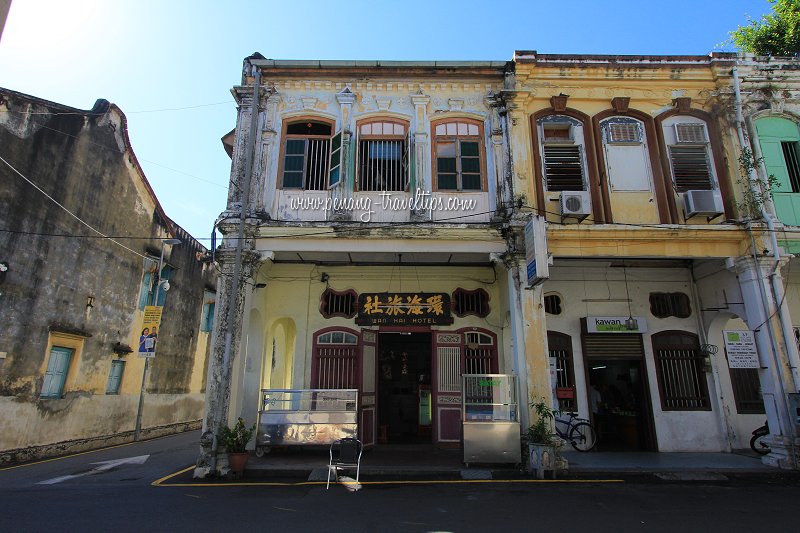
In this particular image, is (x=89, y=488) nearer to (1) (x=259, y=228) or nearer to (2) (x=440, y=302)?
(1) (x=259, y=228)

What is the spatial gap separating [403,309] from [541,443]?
170 inches

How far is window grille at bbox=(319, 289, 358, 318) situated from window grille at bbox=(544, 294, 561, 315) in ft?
14.9

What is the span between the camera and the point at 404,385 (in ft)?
40.9

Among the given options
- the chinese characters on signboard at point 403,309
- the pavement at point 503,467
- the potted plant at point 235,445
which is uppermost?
the chinese characters on signboard at point 403,309

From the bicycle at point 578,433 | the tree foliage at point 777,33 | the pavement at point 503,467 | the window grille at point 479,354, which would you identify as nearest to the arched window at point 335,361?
the pavement at point 503,467

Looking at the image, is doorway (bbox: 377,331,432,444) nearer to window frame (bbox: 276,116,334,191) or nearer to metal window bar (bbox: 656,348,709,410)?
window frame (bbox: 276,116,334,191)

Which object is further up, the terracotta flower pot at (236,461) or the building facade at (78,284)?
the building facade at (78,284)

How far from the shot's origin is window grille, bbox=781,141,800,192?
9797mm

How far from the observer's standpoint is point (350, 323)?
10867mm

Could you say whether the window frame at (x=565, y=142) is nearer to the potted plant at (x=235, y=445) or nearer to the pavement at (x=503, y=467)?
the pavement at (x=503, y=467)

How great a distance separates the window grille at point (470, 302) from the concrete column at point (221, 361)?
470cm

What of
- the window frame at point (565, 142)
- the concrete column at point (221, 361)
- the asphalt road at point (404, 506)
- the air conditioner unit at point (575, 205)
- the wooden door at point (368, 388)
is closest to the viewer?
the asphalt road at point (404, 506)

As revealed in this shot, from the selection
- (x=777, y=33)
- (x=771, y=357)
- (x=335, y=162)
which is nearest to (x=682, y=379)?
(x=771, y=357)

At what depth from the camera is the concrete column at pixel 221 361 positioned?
7.95 metres
